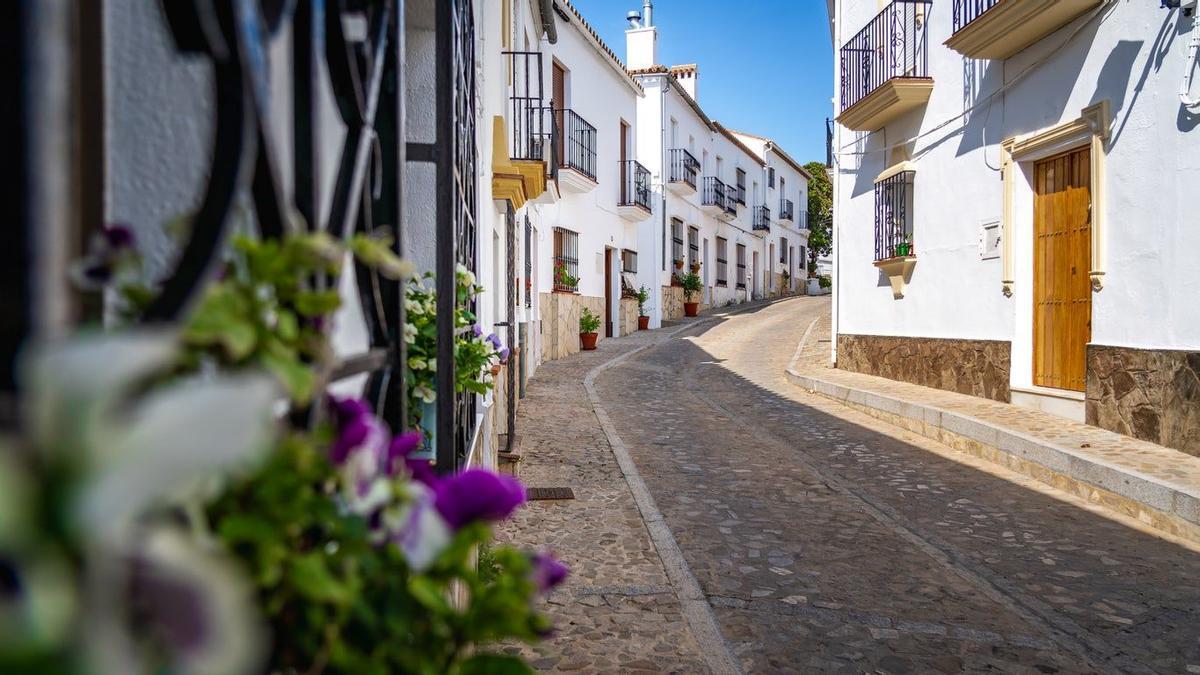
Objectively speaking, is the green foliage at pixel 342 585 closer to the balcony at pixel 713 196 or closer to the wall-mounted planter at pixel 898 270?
the wall-mounted planter at pixel 898 270

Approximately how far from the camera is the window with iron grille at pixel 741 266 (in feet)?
96.1

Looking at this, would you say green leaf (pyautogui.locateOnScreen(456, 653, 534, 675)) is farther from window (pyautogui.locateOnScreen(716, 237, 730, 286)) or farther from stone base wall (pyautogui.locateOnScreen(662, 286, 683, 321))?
window (pyautogui.locateOnScreen(716, 237, 730, 286))

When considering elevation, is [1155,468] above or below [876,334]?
below

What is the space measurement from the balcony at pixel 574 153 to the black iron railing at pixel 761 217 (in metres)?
15.6

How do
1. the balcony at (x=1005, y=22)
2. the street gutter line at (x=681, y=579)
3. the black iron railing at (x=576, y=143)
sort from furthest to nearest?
the black iron railing at (x=576, y=143)
the balcony at (x=1005, y=22)
the street gutter line at (x=681, y=579)

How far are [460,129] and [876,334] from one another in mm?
9012

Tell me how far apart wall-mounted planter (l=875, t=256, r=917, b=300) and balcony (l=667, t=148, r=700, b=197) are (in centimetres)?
1118

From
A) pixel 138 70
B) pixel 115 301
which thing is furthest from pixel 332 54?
pixel 115 301

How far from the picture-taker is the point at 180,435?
15.9 inches

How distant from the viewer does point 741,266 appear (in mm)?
29484

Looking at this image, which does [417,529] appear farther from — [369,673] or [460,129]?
[460,129]

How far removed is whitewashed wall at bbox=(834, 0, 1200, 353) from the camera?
5785 mm

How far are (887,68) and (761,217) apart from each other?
2027cm

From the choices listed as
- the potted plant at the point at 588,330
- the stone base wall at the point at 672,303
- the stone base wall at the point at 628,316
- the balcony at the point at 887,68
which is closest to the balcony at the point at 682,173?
the stone base wall at the point at 672,303
